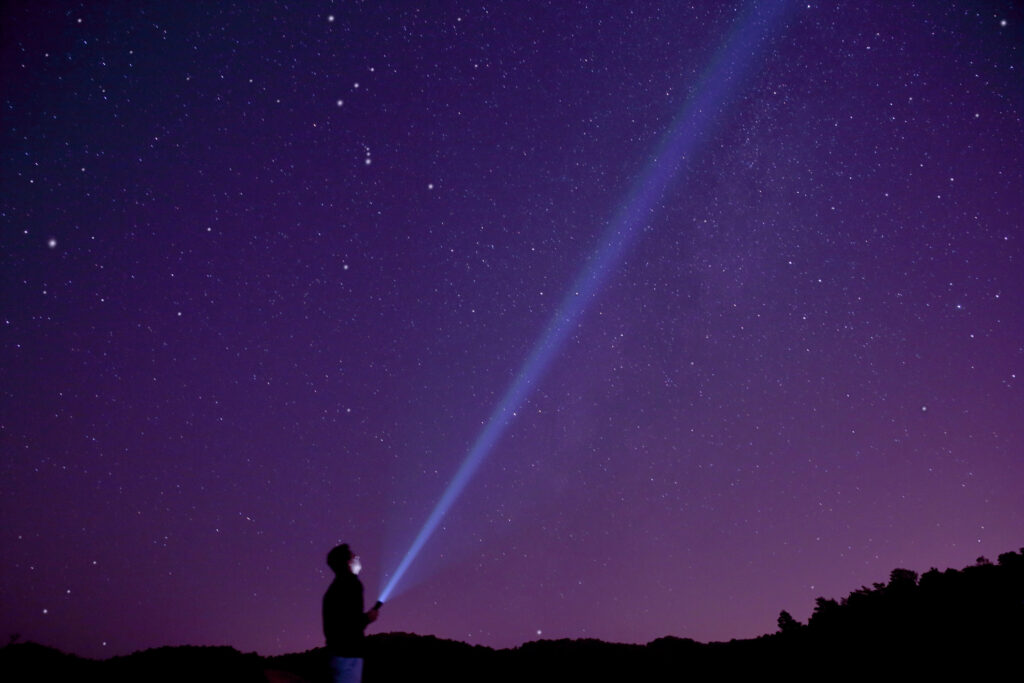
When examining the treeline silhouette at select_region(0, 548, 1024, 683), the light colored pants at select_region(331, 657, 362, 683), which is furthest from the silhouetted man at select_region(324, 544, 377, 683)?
the treeline silhouette at select_region(0, 548, 1024, 683)

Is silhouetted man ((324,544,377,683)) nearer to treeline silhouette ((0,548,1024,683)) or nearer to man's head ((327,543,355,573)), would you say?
man's head ((327,543,355,573))

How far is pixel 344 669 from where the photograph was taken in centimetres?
424

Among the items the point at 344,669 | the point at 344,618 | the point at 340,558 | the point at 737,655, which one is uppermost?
the point at 340,558

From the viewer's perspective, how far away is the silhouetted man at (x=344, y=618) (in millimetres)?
4246

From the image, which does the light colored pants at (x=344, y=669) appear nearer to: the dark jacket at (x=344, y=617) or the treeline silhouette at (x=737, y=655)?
the dark jacket at (x=344, y=617)

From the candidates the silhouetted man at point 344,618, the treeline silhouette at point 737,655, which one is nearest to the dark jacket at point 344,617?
the silhouetted man at point 344,618

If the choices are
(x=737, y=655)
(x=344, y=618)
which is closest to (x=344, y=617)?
(x=344, y=618)

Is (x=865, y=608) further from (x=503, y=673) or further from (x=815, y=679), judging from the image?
(x=503, y=673)

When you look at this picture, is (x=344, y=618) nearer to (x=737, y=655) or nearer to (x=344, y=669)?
(x=344, y=669)

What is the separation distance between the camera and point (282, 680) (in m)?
5.16

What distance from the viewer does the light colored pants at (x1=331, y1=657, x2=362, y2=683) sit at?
4219mm

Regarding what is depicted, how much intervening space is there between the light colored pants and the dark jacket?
36mm

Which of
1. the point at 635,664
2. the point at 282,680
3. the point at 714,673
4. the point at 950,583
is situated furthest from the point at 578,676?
the point at 950,583

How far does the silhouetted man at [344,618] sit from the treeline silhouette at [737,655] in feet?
5.61
